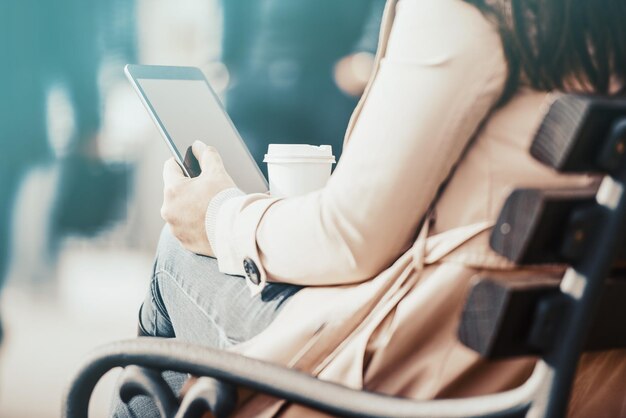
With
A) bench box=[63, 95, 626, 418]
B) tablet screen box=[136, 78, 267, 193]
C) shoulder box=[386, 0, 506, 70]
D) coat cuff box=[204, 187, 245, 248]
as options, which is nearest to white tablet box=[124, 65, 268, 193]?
tablet screen box=[136, 78, 267, 193]

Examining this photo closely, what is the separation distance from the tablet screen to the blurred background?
32.5 inches

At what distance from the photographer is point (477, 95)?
775 mm

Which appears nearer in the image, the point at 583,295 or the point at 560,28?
the point at 583,295

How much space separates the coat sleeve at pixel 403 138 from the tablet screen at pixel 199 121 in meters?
0.65

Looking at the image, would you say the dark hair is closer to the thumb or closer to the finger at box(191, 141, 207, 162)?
the thumb

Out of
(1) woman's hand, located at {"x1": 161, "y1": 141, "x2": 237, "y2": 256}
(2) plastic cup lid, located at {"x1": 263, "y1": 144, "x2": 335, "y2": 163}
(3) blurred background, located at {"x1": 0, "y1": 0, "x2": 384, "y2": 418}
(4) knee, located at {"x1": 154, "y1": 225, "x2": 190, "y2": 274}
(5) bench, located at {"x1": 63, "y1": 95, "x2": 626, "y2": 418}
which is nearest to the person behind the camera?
(5) bench, located at {"x1": 63, "y1": 95, "x2": 626, "y2": 418}

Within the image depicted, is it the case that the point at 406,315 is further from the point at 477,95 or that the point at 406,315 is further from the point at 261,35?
the point at 261,35

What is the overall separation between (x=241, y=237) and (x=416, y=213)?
0.86 feet

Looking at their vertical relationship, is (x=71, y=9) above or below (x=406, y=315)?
below

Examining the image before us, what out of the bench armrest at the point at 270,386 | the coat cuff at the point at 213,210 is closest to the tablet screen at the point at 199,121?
the coat cuff at the point at 213,210

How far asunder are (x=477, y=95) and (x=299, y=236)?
26 cm

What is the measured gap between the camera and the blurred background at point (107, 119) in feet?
8.44

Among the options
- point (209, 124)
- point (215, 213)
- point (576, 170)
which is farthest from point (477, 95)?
point (209, 124)

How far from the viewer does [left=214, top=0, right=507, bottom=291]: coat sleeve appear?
0.77 meters
